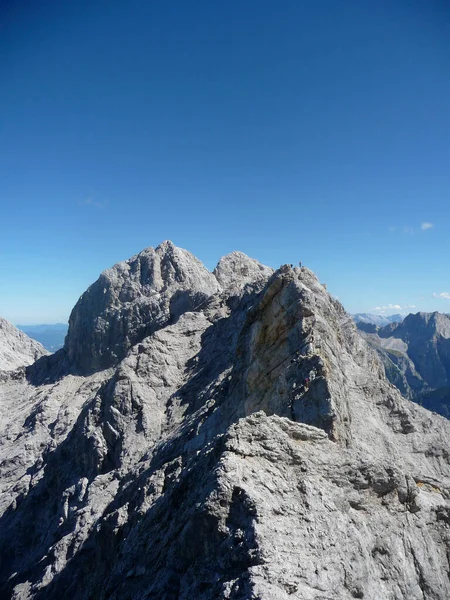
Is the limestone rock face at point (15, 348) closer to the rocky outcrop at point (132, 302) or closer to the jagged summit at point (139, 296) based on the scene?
the rocky outcrop at point (132, 302)

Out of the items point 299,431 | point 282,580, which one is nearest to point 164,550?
point 282,580

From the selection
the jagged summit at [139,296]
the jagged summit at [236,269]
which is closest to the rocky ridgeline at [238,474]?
the jagged summit at [139,296]

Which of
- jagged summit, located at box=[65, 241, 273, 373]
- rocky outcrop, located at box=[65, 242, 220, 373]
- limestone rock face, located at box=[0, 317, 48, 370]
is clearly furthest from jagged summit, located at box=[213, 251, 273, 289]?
limestone rock face, located at box=[0, 317, 48, 370]

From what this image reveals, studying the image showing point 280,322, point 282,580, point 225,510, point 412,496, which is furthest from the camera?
point 280,322

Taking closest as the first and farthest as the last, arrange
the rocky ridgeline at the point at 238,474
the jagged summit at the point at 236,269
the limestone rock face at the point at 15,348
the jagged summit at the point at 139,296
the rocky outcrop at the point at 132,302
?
the rocky ridgeline at the point at 238,474 → the rocky outcrop at the point at 132,302 → the jagged summit at the point at 139,296 → the jagged summit at the point at 236,269 → the limestone rock face at the point at 15,348

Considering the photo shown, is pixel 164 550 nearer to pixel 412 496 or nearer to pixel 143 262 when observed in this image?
pixel 412 496
